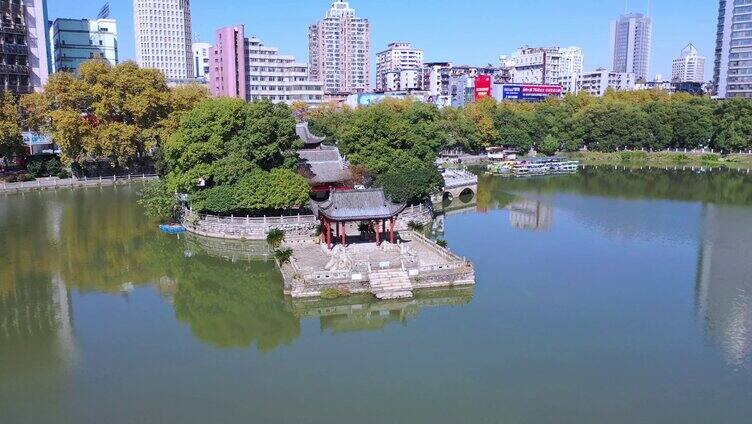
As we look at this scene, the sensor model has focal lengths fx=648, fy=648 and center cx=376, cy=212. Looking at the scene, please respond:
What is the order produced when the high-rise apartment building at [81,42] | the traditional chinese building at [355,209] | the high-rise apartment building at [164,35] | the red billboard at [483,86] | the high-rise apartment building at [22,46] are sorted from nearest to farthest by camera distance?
the traditional chinese building at [355,209] → the high-rise apartment building at [22,46] → the high-rise apartment building at [81,42] → the red billboard at [483,86] → the high-rise apartment building at [164,35]

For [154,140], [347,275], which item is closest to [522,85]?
[154,140]

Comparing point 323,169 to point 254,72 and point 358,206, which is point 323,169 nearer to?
point 358,206

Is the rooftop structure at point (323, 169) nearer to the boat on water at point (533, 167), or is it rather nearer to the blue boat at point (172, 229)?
the blue boat at point (172, 229)

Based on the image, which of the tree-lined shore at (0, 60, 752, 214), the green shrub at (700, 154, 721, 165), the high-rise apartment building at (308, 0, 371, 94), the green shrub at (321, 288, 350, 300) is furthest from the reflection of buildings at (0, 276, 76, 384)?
the high-rise apartment building at (308, 0, 371, 94)

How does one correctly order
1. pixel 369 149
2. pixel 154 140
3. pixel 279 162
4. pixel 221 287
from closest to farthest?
1. pixel 221 287
2. pixel 279 162
3. pixel 369 149
4. pixel 154 140

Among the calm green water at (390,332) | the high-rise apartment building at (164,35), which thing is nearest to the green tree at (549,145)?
the calm green water at (390,332)

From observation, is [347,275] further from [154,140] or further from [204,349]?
[154,140]

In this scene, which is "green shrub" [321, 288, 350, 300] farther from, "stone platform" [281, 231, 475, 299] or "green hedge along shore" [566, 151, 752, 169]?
"green hedge along shore" [566, 151, 752, 169]
